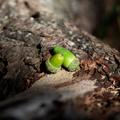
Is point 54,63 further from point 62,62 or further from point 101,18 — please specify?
point 101,18

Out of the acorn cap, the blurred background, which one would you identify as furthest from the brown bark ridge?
the blurred background

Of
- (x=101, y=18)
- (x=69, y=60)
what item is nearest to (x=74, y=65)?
(x=69, y=60)

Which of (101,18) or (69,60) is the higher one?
(69,60)

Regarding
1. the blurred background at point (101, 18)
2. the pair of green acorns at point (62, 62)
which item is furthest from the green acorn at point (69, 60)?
the blurred background at point (101, 18)

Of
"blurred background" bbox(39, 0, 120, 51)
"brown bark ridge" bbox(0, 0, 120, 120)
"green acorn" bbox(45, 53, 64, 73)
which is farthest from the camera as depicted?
"blurred background" bbox(39, 0, 120, 51)

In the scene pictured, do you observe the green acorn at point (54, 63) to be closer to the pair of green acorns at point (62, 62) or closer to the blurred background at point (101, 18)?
the pair of green acorns at point (62, 62)

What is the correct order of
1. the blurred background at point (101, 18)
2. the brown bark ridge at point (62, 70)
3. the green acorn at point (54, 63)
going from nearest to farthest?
the brown bark ridge at point (62, 70) < the green acorn at point (54, 63) < the blurred background at point (101, 18)

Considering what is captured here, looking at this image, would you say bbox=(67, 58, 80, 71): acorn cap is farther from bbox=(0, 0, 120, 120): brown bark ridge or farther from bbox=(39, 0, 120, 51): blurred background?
bbox=(39, 0, 120, 51): blurred background

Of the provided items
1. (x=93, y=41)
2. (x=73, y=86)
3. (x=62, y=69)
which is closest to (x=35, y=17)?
(x=93, y=41)
